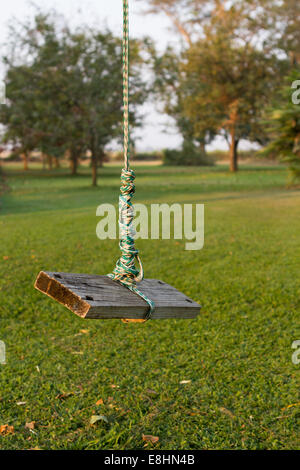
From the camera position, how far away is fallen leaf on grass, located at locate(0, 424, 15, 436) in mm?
2476

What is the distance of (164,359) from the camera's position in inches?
133

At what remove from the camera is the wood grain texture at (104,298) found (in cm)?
150

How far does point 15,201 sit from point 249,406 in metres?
12.3

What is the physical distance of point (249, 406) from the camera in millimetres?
2748

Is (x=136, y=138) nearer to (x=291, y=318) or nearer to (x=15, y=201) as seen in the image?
(x=15, y=201)

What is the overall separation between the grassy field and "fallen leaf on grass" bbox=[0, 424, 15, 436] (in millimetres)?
36

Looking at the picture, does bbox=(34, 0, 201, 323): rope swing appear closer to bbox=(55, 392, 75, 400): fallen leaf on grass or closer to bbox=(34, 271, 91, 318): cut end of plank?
bbox=(34, 271, 91, 318): cut end of plank

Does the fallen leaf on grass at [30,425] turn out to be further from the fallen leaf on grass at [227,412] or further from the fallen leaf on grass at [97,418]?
the fallen leaf on grass at [227,412]

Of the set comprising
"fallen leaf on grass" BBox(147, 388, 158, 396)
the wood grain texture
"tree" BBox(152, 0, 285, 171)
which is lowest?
"fallen leaf on grass" BBox(147, 388, 158, 396)

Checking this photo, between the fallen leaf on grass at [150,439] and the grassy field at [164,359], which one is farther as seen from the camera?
the grassy field at [164,359]

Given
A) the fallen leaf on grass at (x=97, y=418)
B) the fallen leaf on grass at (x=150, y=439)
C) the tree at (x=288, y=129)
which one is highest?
the tree at (x=288, y=129)

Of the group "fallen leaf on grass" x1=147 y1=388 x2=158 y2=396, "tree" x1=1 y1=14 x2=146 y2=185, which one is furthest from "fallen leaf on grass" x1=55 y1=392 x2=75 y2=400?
"tree" x1=1 y1=14 x2=146 y2=185

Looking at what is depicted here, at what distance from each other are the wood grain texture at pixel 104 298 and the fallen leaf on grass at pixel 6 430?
1261 millimetres

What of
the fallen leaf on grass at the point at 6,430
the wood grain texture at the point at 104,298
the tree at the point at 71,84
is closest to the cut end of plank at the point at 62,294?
the wood grain texture at the point at 104,298
